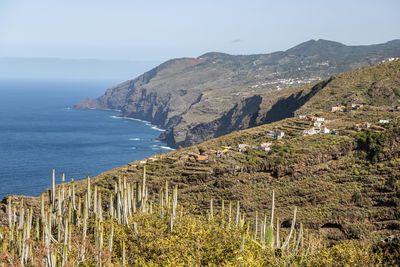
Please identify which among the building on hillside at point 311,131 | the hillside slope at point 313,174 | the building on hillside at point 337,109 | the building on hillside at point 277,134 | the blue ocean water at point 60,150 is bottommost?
the blue ocean water at point 60,150

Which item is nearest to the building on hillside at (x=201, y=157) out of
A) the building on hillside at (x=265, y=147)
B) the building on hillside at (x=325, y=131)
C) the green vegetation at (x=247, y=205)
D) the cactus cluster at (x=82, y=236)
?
the green vegetation at (x=247, y=205)

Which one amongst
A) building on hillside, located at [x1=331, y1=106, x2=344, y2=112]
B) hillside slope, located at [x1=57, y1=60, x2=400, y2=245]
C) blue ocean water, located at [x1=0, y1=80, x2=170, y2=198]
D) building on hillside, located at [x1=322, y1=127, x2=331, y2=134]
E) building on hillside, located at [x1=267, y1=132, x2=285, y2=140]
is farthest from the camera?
blue ocean water, located at [x1=0, y1=80, x2=170, y2=198]

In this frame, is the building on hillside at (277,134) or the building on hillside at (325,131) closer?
the building on hillside at (325,131)

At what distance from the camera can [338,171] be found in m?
47.1

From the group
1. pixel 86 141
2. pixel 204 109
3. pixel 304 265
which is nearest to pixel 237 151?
pixel 304 265

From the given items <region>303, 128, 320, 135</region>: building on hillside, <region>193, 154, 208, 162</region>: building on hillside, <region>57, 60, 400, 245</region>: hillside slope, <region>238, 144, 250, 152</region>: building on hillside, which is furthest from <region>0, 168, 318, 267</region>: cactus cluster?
<region>303, 128, 320, 135</region>: building on hillside

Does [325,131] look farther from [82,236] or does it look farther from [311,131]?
[82,236]

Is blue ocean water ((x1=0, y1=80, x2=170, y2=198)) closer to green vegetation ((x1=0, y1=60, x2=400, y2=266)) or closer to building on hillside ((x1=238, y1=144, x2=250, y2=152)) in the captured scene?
building on hillside ((x1=238, y1=144, x2=250, y2=152))

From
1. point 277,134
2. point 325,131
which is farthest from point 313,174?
point 277,134

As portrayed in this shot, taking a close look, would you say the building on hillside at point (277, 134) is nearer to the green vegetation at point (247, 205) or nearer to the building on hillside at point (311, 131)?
the green vegetation at point (247, 205)

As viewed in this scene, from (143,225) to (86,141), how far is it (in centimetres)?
13195

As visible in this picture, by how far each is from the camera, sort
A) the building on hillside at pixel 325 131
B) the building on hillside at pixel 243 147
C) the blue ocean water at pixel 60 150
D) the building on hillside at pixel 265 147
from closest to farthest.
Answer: the building on hillside at pixel 265 147
the building on hillside at pixel 243 147
the building on hillside at pixel 325 131
the blue ocean water at pixel 60 150

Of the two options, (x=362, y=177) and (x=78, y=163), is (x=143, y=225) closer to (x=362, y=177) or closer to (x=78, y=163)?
(x=362, y=177)

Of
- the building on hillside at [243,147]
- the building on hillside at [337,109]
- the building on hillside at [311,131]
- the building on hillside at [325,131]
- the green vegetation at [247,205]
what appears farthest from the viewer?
the building on hillside at [337,109]
